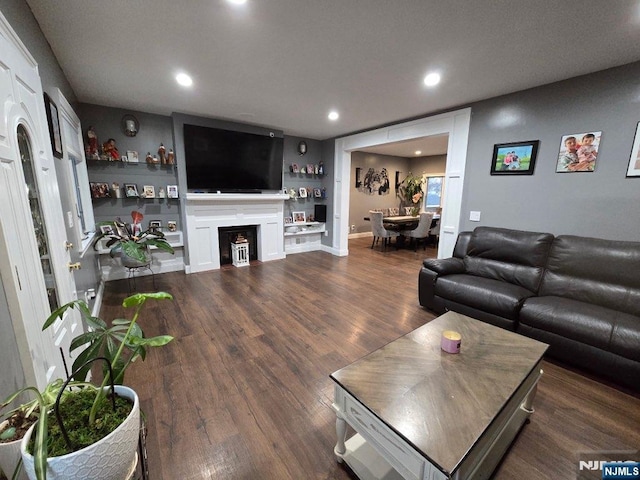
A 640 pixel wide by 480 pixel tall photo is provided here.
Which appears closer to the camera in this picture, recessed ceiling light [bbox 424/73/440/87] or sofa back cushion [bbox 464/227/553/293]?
recessed ceiling light [bbox 424/73/440/87]

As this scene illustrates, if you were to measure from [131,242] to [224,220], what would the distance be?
1.62 m

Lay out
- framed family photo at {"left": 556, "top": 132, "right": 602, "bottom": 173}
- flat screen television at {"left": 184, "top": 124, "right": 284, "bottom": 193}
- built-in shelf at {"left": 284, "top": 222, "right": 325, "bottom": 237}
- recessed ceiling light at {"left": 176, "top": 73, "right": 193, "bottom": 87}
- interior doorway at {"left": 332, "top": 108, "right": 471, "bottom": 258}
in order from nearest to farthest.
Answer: framed family photo at {"left": 556, "top": 132, "right": 602, "bottom": 173} < recessed ceiling light at {"left": 176, "top": 73, "right": 193, "bottom": 87} < interior doorway at {"left": 332, "top": 108, "right": 471, "bottom": 258} < flat screen television at {"left": 184, "top": 124, "right": 284, "bottom": 193} < built-in shelf at {"left": 284, "top": 222, "right": 325, "bottom": 237}

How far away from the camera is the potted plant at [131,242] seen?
9.95 ft

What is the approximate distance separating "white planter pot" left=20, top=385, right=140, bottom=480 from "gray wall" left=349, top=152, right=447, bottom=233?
703 cm

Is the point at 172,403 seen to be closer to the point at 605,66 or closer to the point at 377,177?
the point at 605,66

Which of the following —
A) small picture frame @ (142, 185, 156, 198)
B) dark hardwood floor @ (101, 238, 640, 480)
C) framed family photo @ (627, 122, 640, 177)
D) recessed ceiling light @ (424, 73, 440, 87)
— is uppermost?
recessed ceiling light @ (424, 73, 440, 87)

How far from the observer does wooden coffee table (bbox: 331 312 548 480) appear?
1.00 meters

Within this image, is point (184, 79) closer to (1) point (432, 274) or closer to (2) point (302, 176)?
(2) point (302, 176)

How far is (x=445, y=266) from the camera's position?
296cm

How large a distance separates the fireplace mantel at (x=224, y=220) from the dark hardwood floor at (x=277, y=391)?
3.22 ft

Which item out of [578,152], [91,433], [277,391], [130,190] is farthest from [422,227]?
[91,433]

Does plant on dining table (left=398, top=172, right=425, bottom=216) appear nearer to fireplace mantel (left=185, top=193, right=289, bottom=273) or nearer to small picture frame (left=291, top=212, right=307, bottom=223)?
small picture frame (left=291, top=212, right=307, bottom=223)

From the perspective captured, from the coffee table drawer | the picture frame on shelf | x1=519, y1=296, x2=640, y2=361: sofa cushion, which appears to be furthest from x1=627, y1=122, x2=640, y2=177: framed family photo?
the picture frame on shelf

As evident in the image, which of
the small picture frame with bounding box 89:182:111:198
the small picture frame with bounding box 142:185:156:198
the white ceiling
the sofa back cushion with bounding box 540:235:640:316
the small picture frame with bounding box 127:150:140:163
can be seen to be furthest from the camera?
the small picture frame with bounding box 142:185:156:198
